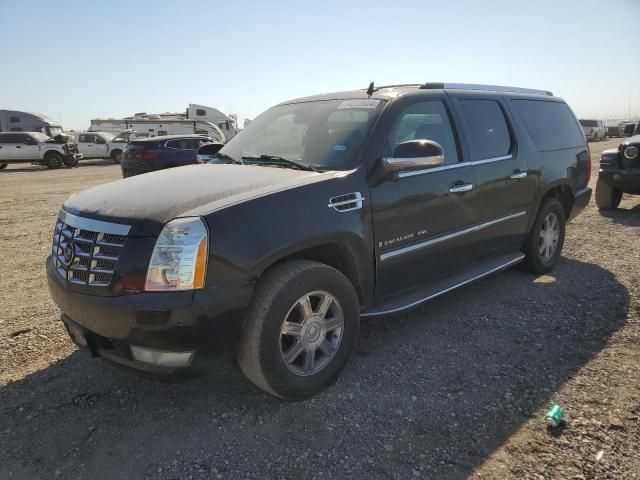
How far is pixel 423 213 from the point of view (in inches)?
137

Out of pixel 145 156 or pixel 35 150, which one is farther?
pixel 35 150

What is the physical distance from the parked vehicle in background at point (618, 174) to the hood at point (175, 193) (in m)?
7.09

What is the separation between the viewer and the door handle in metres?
3.72

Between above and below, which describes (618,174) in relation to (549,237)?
above

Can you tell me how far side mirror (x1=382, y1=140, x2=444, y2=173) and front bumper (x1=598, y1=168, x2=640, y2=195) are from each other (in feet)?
21.3

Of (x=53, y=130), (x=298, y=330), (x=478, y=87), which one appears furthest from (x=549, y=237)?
(x=53, y=130)

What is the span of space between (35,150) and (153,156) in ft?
42.5

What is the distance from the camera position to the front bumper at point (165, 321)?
238cm

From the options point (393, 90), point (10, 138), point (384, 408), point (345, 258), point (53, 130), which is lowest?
point (384, 408)

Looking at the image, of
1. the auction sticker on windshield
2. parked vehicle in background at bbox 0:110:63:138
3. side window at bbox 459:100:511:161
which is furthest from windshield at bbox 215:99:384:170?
parked vehicle in background at bbox 0:110:63:138

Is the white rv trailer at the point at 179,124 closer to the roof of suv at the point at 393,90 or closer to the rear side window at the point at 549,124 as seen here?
the rear side window at the point at 549,124

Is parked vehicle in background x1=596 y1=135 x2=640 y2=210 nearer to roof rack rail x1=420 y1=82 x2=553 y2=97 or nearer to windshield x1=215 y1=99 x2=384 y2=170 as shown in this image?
roof rack rail x1=420 y1=82 x2=553 y2=97

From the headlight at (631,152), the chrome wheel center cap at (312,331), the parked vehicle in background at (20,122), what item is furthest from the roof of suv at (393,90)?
the parked vehicle in background at (20,122)

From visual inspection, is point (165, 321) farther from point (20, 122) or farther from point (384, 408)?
point (20, 122)
